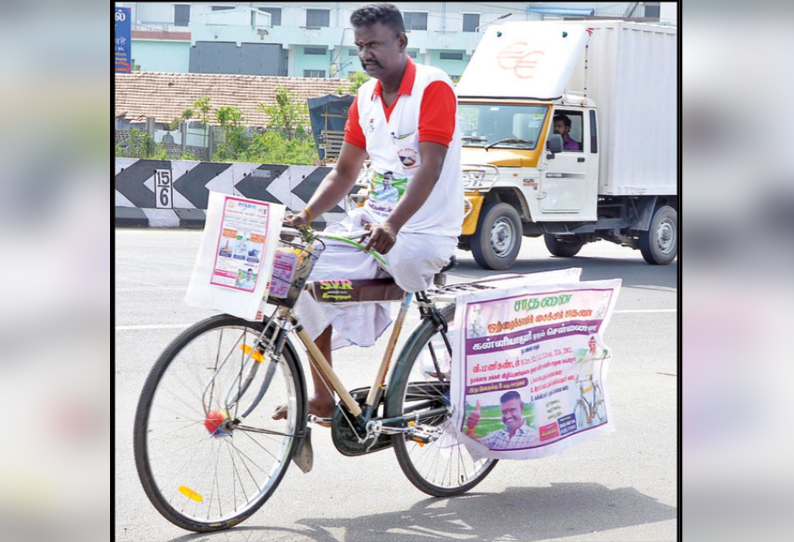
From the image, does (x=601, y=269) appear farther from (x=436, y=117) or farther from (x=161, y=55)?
(x=161, y=55)

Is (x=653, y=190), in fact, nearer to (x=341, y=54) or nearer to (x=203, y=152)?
(x=203, y=152)

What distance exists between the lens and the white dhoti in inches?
159

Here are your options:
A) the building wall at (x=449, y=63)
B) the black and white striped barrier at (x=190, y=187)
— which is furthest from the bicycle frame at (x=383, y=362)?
the building wall at (x=449, y=63)

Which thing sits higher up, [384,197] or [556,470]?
[384,197]

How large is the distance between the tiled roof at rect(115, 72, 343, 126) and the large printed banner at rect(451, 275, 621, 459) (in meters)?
29.8

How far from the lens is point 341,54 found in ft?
118

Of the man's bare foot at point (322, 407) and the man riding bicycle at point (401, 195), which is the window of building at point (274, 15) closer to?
the man riding bicycle at point (401, 195)

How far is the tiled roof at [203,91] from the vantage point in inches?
1337

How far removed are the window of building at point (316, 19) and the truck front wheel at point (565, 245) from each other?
757 inches

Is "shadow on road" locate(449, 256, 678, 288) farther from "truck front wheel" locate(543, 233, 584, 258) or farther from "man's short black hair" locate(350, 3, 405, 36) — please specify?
"man's short black hair" locate(350, 3, 405, 36)

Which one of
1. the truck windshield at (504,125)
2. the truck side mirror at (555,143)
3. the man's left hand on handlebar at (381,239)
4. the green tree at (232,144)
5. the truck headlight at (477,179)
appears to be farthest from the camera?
the green tree at (232,144)

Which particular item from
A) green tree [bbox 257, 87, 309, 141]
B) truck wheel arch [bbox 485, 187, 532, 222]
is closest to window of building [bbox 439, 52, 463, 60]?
green tree [bbox 257, 87, 309, 141]

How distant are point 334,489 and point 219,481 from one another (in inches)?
28.2
